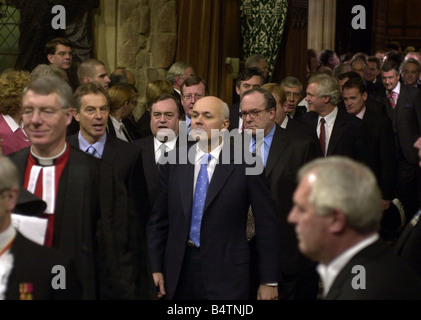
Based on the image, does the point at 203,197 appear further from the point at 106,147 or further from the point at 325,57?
the point at 325,57

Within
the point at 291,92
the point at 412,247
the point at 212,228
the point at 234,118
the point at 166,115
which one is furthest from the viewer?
the point at 291,92

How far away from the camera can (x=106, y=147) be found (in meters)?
5.88

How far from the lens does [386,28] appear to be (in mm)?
25500

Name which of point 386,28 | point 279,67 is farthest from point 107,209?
point 386,28

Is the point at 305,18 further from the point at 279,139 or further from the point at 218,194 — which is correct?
the point at 218,194

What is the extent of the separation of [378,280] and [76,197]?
1713 mm

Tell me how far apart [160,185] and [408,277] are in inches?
108

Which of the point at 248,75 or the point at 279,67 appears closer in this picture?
the point at 248,75

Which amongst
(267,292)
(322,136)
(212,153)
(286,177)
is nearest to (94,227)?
(212,153)

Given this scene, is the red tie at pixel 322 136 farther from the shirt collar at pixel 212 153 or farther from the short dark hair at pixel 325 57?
the short dark hair at pixel 325 57

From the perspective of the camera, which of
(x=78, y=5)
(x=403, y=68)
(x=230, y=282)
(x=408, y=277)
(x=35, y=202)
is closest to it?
(x=408, y=277)

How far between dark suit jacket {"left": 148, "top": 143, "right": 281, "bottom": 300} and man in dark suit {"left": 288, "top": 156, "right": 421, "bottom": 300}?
226 centimetres

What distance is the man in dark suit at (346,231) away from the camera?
2896 mm

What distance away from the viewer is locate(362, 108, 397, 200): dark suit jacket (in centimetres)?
842
